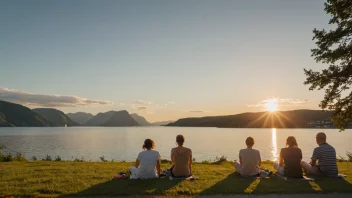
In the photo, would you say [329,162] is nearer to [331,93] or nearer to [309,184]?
[309,184]

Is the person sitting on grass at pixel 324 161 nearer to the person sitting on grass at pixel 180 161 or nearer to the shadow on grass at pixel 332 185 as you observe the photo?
the shadow on grass at pixel 332 185

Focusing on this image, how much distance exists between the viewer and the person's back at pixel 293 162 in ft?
44.5

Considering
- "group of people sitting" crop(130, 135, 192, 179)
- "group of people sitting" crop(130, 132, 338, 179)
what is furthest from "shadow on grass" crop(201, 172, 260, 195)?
"group of people sitting" crop(130, 135, 192, 179)

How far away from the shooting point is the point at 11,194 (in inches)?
418

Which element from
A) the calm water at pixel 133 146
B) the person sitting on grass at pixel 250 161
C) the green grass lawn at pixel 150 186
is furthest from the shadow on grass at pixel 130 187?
the calm water at pixel 133 146

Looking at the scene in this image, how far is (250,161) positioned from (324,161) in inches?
129

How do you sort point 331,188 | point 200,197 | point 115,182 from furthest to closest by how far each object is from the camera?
point 115,182 < point 331,188 < point 200,197

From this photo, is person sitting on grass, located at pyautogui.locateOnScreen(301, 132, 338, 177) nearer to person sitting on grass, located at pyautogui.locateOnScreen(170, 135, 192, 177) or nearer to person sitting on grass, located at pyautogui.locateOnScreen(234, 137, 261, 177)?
person sitting on grass, located at pyautogui.locateOnScreen(234, 137, 261, 177)

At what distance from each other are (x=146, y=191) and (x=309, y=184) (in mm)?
6385

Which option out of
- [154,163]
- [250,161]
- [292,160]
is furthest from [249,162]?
[154,163]

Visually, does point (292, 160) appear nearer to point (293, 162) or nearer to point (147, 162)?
point (293, 162)

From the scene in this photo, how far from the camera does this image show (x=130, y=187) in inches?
461

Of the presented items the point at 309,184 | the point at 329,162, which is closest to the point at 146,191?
the point at 309,184

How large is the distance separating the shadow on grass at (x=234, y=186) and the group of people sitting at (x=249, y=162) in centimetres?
88
